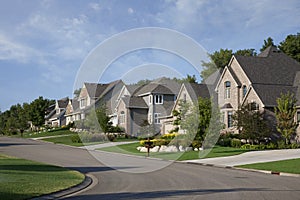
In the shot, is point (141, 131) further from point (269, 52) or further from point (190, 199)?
point (190, 199)

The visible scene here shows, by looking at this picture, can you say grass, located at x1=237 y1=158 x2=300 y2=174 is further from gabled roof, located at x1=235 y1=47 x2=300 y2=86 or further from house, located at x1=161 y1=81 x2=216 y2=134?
house, located at x1=161 y1=81 x2=216 y2=134

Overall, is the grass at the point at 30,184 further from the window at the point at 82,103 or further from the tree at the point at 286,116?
the window at the point at 82,103

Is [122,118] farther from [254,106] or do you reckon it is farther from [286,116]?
[286,116]

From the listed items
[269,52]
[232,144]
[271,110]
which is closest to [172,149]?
[232,144]

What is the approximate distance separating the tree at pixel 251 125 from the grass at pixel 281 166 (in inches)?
480

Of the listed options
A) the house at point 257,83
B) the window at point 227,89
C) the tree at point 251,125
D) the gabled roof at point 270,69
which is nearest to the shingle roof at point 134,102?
the house at point 257,83

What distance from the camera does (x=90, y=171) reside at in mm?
22844

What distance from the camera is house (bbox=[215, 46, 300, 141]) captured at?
43188 mm

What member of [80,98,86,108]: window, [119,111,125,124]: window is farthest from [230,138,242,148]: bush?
[80,98,86,108]: window

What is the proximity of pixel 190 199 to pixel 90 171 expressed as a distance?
11.1m

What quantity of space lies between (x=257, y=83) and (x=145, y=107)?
23.2 meters

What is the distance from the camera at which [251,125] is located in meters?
39.8

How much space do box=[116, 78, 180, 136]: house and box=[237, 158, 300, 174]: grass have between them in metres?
35.8

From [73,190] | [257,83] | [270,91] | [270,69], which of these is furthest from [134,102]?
[73,190]
